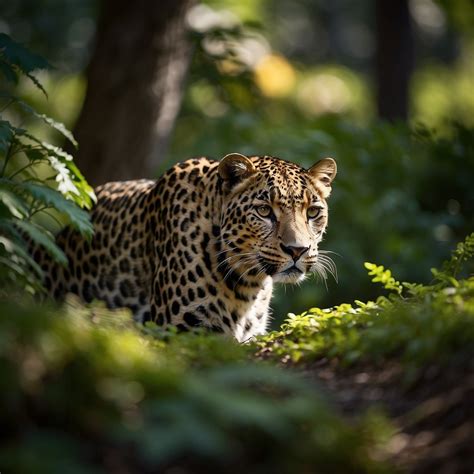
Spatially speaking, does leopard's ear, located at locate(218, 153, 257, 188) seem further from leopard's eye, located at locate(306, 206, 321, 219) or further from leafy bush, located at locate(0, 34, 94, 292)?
leafy bush, located at locate(0, 34, 94, 292)

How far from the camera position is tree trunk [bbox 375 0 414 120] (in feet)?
65.0

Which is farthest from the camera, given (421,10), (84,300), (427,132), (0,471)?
(421,10)

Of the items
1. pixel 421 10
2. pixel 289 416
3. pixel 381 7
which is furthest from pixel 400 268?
pixel 421 10

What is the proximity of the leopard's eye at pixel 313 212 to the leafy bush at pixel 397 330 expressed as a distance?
109cm

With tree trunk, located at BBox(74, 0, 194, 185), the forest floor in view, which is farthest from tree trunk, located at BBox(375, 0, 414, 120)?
the forest floor

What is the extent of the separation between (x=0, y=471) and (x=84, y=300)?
5030 millimetres

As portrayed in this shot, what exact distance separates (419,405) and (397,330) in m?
0.75

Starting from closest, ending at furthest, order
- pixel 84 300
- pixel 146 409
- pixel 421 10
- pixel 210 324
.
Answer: pixel 146 409
pixel 210 324
pixel 84 300
pixel 421 10

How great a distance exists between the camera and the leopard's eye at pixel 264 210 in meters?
7.89

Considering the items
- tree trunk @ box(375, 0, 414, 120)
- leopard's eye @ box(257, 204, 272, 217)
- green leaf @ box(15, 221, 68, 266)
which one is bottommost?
green leaf @ box(15, 221, 68, 266)

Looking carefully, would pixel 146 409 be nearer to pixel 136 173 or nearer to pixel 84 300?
pixel 84 300

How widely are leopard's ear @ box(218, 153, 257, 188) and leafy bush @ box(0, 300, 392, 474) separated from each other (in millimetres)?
3650

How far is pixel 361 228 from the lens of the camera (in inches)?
566

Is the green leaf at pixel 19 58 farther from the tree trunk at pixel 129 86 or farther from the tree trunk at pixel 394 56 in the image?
the tree trunk at pixel 394 56
